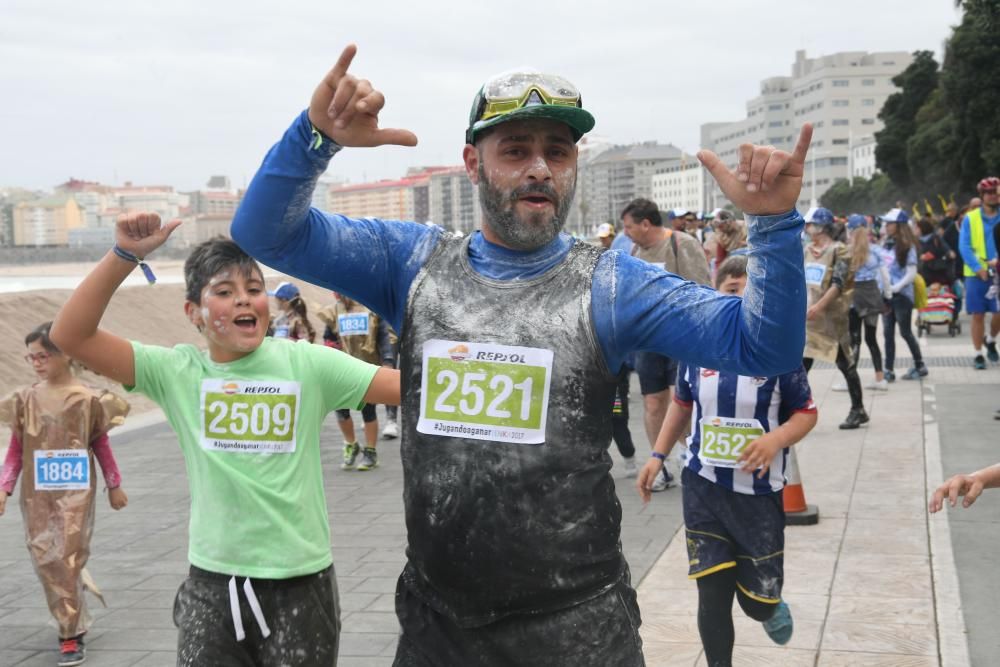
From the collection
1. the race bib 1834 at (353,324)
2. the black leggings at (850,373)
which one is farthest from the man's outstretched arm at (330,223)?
the black leggings at (850,373)

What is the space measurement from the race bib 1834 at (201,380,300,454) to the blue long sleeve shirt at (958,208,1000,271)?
1084 centimetres

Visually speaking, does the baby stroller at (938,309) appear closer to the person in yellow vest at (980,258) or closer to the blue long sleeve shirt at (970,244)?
the person in yellow vest at (980,258)

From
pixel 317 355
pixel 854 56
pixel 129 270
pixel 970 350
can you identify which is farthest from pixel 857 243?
pixel 854 56

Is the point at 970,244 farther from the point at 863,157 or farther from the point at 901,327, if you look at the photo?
the point at 863,157

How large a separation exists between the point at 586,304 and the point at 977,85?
151 feet

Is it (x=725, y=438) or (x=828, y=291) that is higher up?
(x=828, y=291)

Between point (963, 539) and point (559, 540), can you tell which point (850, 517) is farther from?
point (559, 540)

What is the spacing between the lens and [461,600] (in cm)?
259

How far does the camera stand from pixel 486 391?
253cm

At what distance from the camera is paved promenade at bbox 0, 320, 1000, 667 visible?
5.34 m

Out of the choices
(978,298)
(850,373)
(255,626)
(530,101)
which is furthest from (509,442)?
(978,298)

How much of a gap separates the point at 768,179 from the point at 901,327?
1230 centimetres

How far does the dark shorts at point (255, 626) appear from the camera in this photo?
3465 mm

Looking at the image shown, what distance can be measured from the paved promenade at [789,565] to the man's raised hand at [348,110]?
3376 mm
